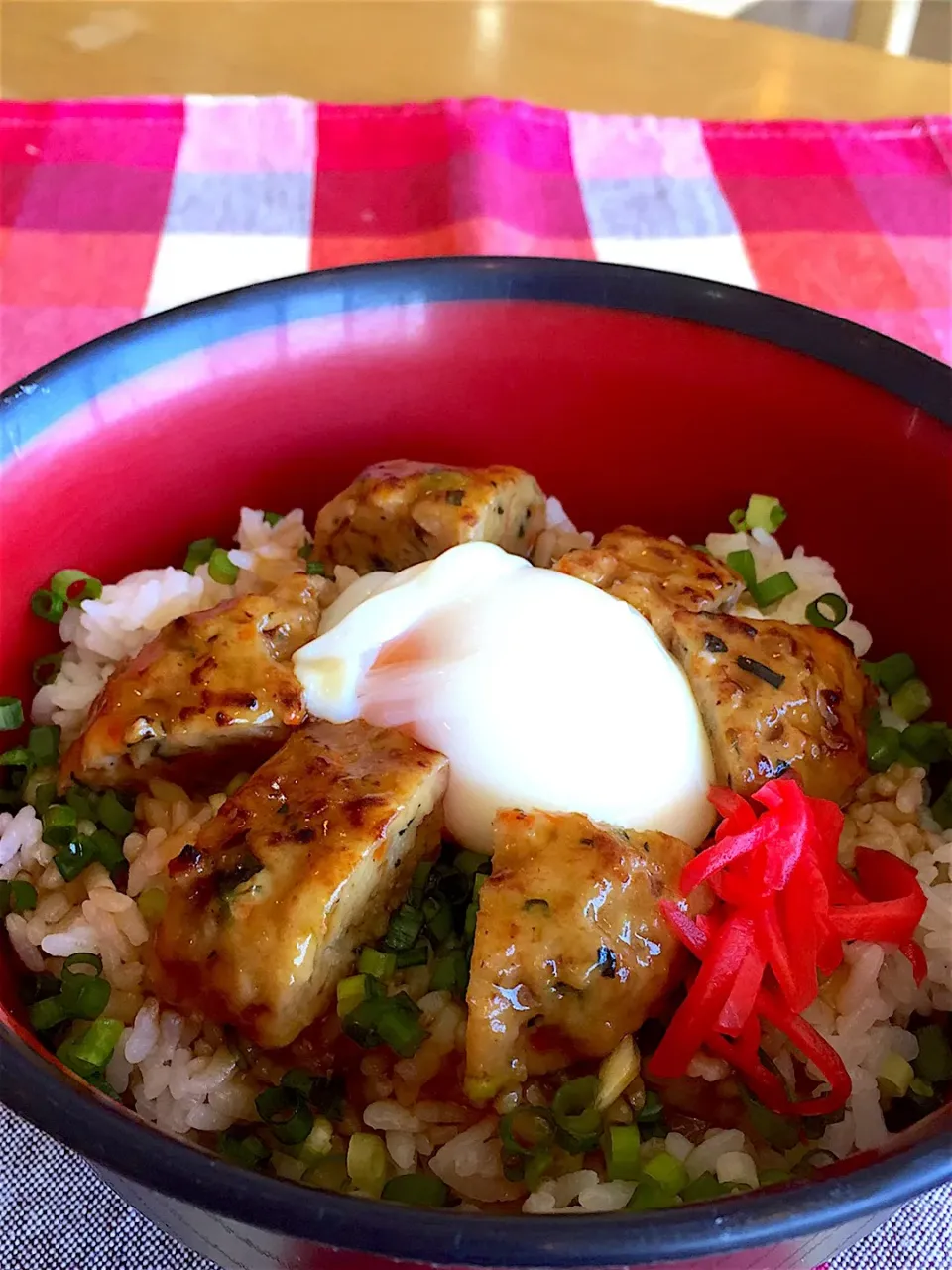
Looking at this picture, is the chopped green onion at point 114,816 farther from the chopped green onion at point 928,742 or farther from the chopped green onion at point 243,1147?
the chopped green onion at point 928,742

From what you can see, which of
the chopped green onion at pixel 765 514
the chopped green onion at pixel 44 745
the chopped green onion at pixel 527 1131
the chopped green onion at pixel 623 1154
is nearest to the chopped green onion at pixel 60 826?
the chopped green onion at pixel 44 745

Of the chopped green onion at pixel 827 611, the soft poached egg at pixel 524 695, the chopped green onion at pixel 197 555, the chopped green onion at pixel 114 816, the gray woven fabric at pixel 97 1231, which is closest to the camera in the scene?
the gray woven fabric at pixel 97 1231

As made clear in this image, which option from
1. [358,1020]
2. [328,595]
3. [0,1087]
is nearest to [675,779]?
[358,1020]

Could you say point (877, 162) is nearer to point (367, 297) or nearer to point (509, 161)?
point (509, 161)

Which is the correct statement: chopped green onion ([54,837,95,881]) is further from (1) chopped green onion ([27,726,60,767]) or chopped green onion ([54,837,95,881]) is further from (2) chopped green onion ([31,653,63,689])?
(2) chopped green onion ([31,653,63,689])

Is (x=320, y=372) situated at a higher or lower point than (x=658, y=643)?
higher

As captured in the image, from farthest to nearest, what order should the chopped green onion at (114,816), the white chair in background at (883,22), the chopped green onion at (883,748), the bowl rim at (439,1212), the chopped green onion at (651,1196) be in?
1. the white chair in background at (883,22)
2. the chopped green onion at (883,748)
3. the chopped green onion at (114,816)
4. the chopped green onion at (651,1196)
5. the bowl rim at (439,1212)
